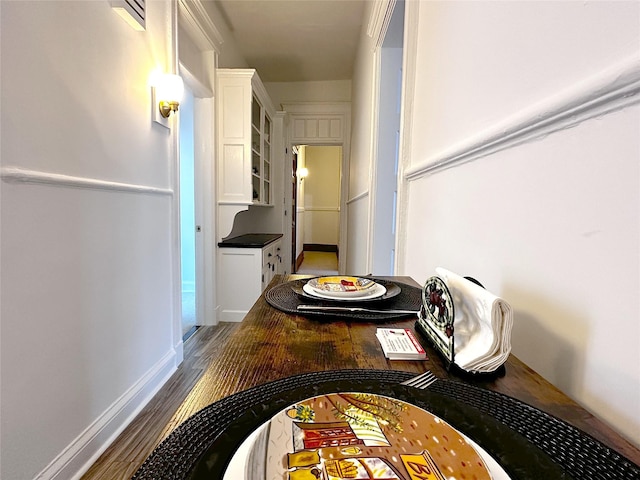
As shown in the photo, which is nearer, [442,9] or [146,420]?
[442,9]

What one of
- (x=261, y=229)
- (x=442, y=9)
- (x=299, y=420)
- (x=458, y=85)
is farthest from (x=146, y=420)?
(x=261, y=229)

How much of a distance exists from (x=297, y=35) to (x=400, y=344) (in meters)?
3.68

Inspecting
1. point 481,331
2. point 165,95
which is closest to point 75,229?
point 165,95

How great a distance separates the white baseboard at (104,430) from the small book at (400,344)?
1392 mm

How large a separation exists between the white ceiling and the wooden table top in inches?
122

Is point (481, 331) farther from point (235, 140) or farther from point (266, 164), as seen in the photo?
point (266, 164)

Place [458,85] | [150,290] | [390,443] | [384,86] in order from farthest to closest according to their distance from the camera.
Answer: [384,86]
[150,290]
[458,85]
[390,443]

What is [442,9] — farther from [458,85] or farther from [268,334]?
[268,334]

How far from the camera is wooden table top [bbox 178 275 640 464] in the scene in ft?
1.22

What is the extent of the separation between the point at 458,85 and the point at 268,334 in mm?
767

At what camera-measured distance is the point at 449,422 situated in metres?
0.32

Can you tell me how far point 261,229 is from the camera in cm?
459

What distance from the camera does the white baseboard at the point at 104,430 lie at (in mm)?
1239

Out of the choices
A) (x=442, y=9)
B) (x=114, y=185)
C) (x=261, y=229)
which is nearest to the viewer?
(x=442, y=9)
